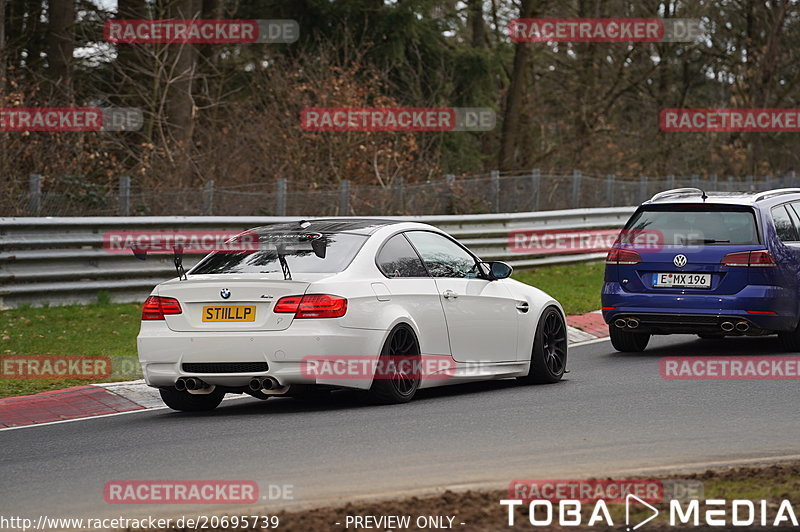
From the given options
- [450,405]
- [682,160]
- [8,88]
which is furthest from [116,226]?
[682,160]

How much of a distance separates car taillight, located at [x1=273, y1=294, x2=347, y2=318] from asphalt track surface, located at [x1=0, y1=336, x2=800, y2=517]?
0.78 meters

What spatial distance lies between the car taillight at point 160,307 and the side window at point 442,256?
215 cm

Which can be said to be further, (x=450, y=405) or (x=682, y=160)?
(x=682, y=160)

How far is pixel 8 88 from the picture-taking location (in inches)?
952

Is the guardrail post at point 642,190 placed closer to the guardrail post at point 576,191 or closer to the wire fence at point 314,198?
the wire fence at point 314,198

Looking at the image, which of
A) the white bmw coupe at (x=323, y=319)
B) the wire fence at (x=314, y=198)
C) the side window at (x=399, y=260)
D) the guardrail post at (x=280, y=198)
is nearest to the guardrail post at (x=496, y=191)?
the wire fence at (x=314, y=198)

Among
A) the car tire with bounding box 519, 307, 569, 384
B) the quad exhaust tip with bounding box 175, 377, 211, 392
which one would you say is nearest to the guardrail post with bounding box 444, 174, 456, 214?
the car tire with bounding box 519, 307, 569, 384

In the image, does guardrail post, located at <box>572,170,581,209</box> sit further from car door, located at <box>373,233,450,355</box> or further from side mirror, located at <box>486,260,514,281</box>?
car door, located at <box>373,233,450,355</box>

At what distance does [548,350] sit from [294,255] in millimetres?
3013

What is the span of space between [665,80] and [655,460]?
150ft

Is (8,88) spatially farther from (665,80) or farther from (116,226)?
(665,80)

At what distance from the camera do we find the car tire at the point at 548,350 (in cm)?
1261

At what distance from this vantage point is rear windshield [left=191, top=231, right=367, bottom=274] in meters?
10.7

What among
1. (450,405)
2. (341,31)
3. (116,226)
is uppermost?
(341,31)
